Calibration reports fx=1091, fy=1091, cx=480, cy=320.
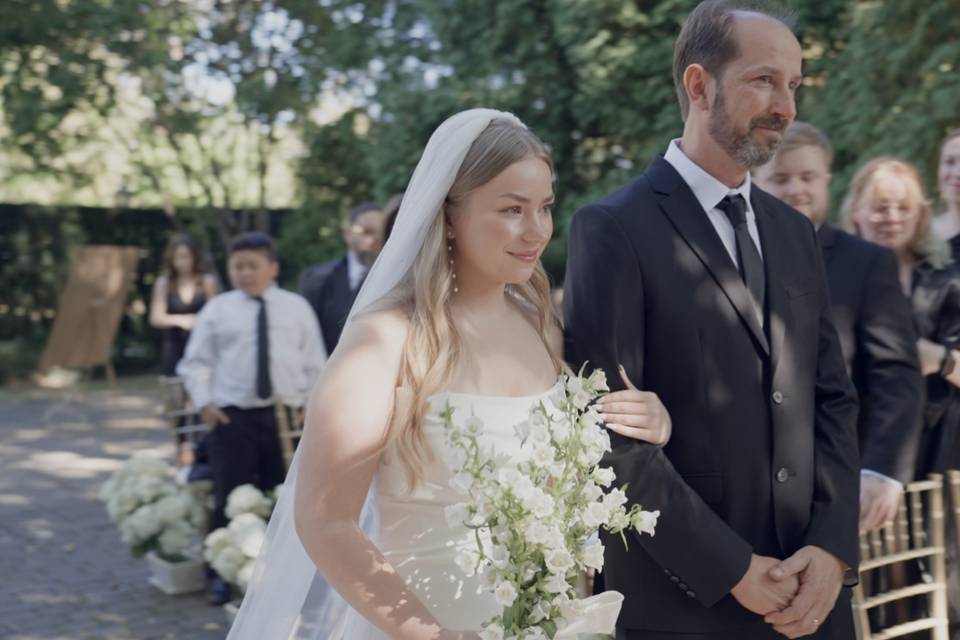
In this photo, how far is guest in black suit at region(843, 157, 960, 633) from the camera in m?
4.36

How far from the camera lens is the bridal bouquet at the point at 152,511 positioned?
21.7 feet

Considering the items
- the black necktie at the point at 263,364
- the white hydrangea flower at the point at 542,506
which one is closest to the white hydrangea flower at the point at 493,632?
the white hydrangea flower at the point at 542,506

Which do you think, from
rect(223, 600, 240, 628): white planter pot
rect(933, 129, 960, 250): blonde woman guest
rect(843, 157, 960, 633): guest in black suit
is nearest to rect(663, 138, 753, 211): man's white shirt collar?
rect(843, 157, 960, 633): guest in black suit

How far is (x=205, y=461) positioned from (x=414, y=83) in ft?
27.7

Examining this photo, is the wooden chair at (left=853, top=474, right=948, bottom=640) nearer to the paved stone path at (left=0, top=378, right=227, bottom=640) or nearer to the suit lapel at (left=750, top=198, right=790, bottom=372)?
the suit lapel at (left=750, top=198, right=790, bottom=372)

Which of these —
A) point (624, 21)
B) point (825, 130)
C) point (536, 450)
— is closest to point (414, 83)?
point (624, 21)

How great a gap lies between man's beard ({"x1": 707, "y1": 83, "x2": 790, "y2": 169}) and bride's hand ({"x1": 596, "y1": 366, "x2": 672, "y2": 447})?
0.61m

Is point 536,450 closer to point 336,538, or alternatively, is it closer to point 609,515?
point 609,515

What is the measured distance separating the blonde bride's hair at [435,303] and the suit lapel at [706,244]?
0.38 meters

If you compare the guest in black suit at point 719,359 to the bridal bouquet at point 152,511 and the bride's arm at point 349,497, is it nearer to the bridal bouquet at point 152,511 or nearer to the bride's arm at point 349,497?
the bride's arm at point 349,497

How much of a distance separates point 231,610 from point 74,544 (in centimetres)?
249

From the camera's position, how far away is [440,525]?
242cm

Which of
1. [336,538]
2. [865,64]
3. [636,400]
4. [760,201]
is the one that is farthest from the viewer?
[865,64]

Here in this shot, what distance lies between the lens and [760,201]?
2.81m
